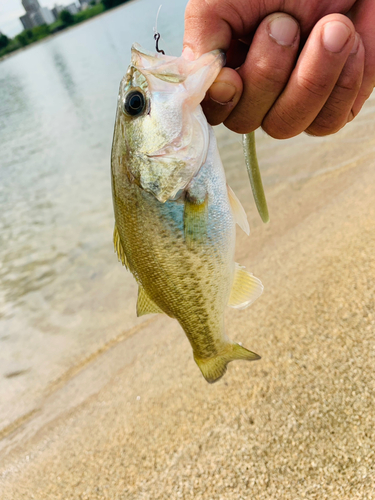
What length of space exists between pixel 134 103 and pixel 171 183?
38cm

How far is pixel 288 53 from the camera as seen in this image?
1493 mm

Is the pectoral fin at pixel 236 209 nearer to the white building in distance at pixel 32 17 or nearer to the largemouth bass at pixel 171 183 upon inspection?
the largemouth bass at pixel 171 183

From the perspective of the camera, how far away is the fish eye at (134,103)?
1.59m

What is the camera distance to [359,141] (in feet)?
19.9

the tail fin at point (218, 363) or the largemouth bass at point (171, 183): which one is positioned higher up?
the largemouth bass at point (171, 183)

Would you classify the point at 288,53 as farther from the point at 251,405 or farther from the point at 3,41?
the point at 3,41

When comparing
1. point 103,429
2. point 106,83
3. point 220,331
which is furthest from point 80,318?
point 106,83

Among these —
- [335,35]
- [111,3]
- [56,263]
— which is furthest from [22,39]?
[335,35]

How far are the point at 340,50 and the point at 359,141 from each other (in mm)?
5279

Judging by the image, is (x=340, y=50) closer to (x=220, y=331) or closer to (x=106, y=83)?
(x=220, y=331)

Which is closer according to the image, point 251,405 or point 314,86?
point 314,86

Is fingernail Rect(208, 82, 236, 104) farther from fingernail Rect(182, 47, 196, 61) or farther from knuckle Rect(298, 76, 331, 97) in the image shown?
knuckle Rect(298, 76, 331, 97)

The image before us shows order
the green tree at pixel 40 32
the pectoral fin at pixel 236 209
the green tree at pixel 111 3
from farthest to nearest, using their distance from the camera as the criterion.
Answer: the green tree at pixel 40 32 < the green tree at pixel 111 3 < the pectoral fin at pixel 236 209

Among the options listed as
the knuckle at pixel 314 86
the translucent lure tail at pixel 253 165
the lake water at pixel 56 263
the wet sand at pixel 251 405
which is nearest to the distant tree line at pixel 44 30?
the lake water at pixel 56 263
